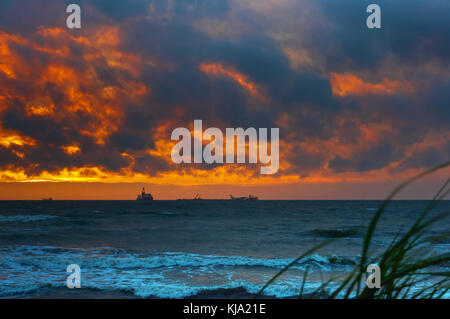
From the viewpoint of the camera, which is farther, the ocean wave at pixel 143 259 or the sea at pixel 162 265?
the ocean wave at pixel 143 259

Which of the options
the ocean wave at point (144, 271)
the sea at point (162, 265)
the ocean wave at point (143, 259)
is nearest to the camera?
the sea at point (162, 265)

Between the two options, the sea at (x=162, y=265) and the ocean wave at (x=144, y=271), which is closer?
the sea at (x=162, y=265)

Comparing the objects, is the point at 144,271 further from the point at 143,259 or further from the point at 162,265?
the point at 143,259

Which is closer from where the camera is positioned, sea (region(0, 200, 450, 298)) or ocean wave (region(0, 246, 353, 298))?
sea (region(0, 200, 450, 298))

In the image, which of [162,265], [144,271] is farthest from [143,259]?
[144,271]

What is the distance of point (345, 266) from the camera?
45.7ft

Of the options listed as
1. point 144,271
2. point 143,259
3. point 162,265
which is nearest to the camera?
point 144,271

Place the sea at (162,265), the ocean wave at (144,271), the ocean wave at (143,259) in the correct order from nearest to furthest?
the sea at (162,265) < the ocean wave at (144,271) < the ocean wave at (143,259)

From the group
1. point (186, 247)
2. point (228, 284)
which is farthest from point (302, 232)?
point (228, 284)

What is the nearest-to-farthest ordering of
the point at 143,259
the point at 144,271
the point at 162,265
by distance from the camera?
1. the point at 144,271
2. the point at 162,265
3. the point at 143,259

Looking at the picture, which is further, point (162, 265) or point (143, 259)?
point (143, 259)
